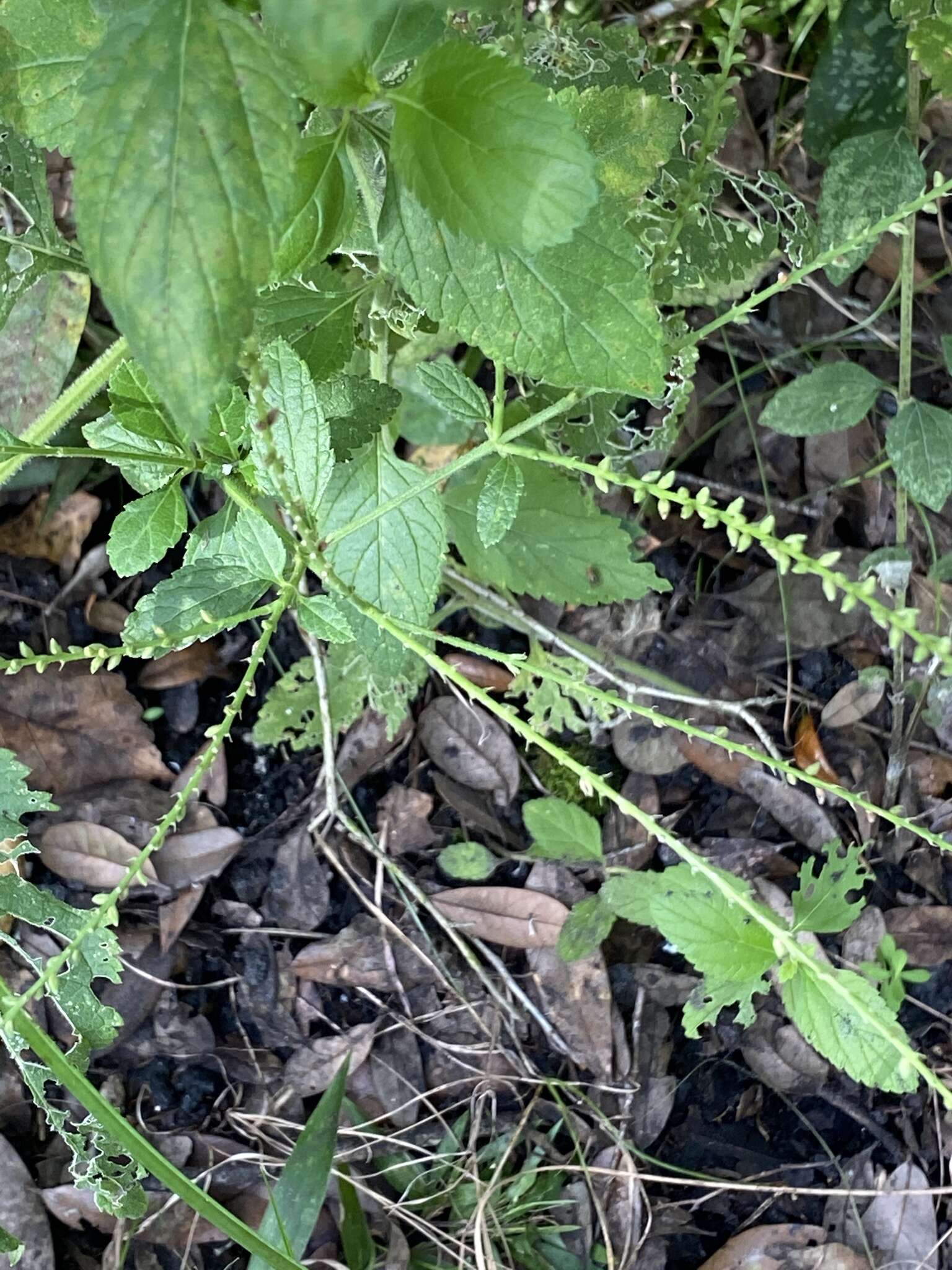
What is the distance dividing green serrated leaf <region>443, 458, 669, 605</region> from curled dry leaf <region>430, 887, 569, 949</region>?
673 mm

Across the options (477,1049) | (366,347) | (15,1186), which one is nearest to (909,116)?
(366,347)

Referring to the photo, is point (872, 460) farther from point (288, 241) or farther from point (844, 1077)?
point (288, 241)

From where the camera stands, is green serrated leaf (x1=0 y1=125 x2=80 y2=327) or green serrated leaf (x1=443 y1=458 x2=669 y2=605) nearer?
green serrated leaf (x1=0 y1=125 x2=80 y2=327)

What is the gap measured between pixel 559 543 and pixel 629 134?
58cm

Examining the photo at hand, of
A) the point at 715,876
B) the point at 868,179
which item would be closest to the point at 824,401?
the point at 868,179

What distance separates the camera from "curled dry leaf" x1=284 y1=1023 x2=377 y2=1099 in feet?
6.00

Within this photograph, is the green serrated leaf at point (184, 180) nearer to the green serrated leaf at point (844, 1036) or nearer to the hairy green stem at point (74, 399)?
the hairy green stem at point (74, 399)

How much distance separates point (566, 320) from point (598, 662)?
997 mm

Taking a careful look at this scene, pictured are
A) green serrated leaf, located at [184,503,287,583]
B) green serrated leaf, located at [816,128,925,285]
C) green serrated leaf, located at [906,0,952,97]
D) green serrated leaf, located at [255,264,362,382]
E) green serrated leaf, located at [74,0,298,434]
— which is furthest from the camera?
green serrated leaf, located at [816,128,925,285]

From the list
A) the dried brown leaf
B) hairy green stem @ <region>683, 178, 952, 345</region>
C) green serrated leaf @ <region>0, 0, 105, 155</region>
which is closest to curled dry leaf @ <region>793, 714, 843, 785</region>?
the dried brown leaf

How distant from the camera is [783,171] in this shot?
187 centimetres

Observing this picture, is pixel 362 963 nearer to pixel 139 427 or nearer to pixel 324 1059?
pixel 324 1059

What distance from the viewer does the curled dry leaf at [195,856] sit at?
6.07ft

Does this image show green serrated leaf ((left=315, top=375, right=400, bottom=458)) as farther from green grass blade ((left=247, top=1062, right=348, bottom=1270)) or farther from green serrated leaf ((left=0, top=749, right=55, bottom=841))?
green grass blade ((left=247, top=1062, right=348, bottom=1270))
